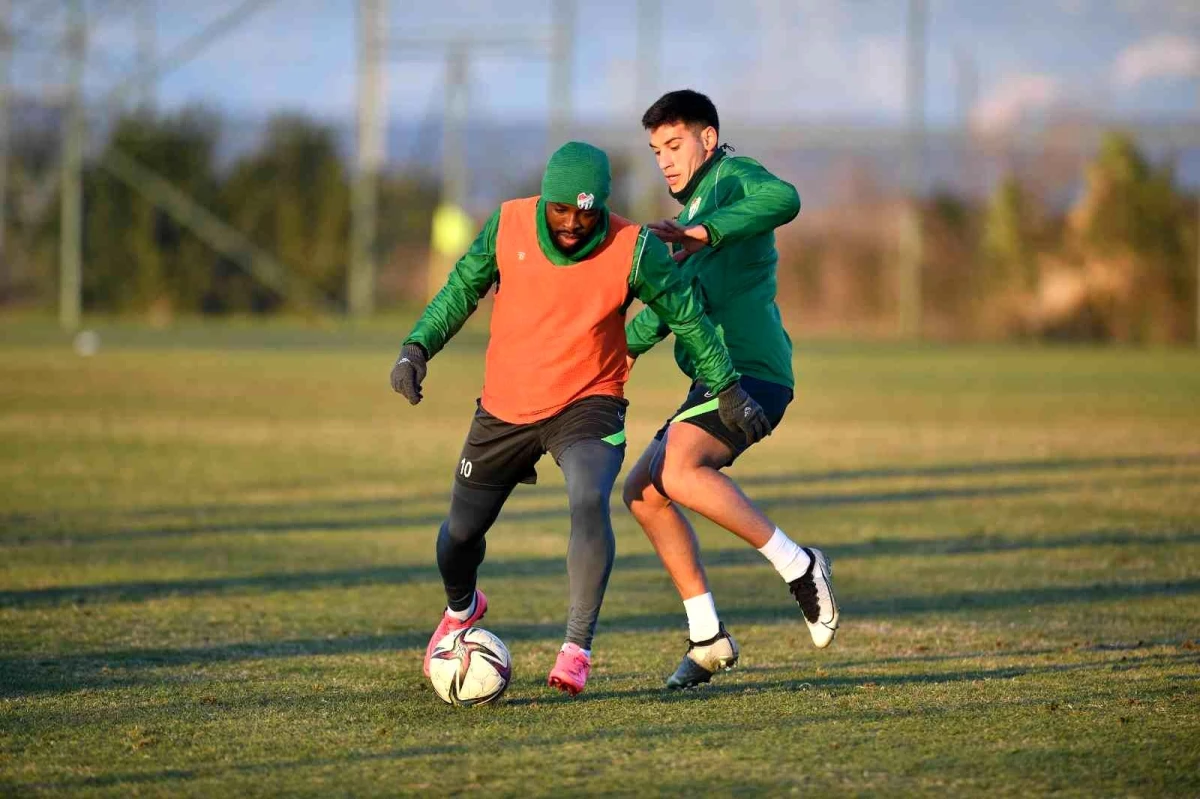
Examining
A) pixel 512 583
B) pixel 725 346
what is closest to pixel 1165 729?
pixel 725 346

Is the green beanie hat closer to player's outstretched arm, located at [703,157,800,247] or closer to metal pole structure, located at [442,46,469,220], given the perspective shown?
player's outstretched arm, located at [703,157,800,247]

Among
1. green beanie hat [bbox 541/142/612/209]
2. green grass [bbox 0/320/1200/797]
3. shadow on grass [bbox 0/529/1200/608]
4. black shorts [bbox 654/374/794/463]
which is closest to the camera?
green grass [bbox 0/320/1200/797]

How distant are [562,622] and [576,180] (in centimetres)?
275

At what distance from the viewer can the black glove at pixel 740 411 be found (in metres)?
5.94

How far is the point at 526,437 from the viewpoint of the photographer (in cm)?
586

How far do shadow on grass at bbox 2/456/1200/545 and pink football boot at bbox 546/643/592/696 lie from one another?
16.9 ft

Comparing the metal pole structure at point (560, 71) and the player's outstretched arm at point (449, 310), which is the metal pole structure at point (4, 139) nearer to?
the metal pole structure at point (560, 71)

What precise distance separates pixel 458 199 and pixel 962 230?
13.9m

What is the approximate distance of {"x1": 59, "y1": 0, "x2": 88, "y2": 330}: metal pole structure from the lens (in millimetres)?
38750

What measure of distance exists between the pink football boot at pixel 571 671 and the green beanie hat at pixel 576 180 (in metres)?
1.57

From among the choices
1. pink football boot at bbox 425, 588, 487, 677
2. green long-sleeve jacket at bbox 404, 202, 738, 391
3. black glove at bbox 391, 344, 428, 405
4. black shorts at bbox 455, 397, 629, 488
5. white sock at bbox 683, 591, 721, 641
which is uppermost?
green long-sleeve jacket at bbox 404, 202, 738, 391

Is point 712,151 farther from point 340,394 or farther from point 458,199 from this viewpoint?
point 458,199

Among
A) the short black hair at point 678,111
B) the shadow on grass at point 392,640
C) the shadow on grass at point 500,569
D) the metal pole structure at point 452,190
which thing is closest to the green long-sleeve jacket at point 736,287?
the short black hair at point 678,111

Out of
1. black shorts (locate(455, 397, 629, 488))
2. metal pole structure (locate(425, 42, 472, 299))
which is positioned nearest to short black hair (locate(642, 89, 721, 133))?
black shorts (locate(455, 397, 629, 488))
